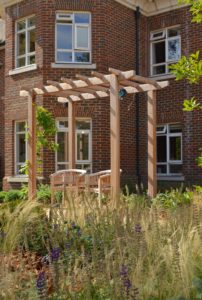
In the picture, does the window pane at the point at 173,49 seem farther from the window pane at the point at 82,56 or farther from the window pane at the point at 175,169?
the window pane at the point at 175,169

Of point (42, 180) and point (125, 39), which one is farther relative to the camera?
point (125, 39)

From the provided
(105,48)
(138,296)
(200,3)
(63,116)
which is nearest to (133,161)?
(63,116)

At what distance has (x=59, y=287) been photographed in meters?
3.03

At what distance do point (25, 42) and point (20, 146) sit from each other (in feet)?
11.3

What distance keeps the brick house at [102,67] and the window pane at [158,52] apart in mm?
41

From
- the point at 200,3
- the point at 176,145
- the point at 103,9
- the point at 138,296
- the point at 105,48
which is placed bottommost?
the point at 138,296

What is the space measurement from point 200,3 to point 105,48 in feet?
29.9

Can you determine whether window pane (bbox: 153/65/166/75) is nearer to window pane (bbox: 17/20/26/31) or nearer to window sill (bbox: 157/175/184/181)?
window sill (bbox: 157/175/184/181)

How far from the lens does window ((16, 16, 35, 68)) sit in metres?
14.9

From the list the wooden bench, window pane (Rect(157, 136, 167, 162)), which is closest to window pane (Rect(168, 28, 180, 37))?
window pane (Rect(157, 136, 167, 162))

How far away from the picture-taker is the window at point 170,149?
49.7 feet

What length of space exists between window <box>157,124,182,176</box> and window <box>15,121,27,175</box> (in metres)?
4.54

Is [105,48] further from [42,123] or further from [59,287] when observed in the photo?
[59,287]

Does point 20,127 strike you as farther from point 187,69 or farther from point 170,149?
point 187,69
